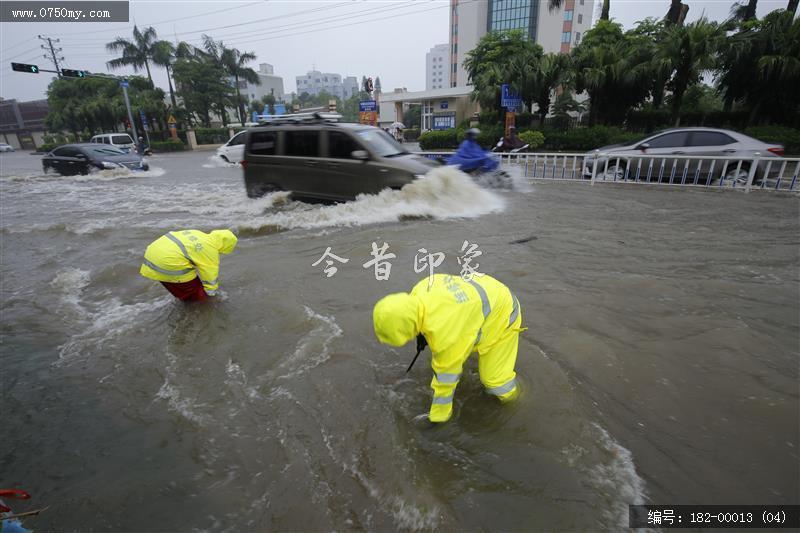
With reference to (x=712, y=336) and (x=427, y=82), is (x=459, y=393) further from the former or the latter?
(x=427, y=82)

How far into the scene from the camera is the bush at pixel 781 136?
502 inches

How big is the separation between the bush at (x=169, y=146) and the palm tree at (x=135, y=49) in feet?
31.7

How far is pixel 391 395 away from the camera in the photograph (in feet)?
9.27

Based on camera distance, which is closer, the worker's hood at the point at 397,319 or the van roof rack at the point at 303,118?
the worker's hood at the point at 397,319

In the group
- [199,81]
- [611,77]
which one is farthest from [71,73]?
[611,77]

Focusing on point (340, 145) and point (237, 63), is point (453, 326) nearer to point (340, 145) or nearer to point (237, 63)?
point (340, 145)

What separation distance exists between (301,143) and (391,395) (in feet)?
19.4

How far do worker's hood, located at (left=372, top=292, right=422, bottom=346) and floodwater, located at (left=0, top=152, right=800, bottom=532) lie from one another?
79 centimetres

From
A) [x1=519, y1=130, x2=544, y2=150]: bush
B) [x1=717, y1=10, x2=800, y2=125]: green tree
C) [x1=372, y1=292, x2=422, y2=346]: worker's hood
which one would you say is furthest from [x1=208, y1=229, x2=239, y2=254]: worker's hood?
[x1=717, y1=10, x2=800, y2=125]: green tree

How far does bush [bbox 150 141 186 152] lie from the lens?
35.0 m

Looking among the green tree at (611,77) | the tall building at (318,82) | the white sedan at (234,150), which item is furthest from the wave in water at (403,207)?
the tall building at (318,82)

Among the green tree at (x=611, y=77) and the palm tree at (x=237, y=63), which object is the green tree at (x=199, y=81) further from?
the green tree at (x=611, y=77)

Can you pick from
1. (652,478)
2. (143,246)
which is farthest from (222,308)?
(652,478)

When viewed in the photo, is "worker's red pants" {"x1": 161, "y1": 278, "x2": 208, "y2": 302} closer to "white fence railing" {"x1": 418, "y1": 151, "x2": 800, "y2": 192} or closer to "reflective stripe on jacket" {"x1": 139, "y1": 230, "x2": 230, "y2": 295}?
"reflective stripe on jacket" {"x1": 139, "y1": 230, "x2": 230, "y2": 295}
